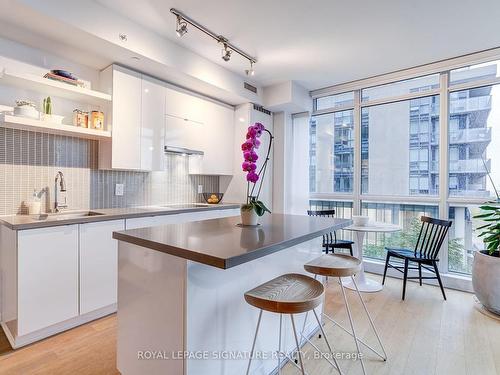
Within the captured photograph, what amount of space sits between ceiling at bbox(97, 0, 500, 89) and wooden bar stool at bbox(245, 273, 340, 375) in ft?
6.99

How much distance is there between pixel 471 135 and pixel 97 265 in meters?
4.09

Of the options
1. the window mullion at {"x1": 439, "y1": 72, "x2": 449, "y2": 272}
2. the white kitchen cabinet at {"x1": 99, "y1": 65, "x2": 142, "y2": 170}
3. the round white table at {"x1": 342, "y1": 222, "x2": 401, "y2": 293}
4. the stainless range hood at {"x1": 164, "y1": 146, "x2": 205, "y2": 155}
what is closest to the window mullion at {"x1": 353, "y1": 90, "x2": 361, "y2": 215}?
the round white table at {"x1": 342, "y1": 222, "x2": 401, "y2": 293}

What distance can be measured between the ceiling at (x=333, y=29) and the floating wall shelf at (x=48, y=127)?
1038 millimetres

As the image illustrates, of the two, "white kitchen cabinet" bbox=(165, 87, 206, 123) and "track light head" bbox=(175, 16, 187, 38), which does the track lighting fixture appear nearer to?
"track light head" bbox=(175, 16, 187, 38)

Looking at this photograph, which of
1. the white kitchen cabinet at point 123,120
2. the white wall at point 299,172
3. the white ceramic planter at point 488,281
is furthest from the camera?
the white wall at point 299,172

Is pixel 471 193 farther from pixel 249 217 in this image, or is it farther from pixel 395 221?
pixel 249 217

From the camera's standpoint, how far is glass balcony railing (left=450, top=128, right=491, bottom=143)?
3.09m

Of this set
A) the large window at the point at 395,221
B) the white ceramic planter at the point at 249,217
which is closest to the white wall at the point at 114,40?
the white ceramic planter at the point at 249,217

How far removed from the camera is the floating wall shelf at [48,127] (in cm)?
208

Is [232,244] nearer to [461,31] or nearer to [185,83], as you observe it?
[185,83]

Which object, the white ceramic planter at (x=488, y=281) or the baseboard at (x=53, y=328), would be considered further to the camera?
the white ceramic planter at (x=488, y=281)

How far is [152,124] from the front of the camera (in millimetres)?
2990

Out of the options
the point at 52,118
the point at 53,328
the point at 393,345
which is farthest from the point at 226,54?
the point at 393,345

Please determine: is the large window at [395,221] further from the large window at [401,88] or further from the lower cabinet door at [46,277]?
the lower cabinet door at [46,277]
